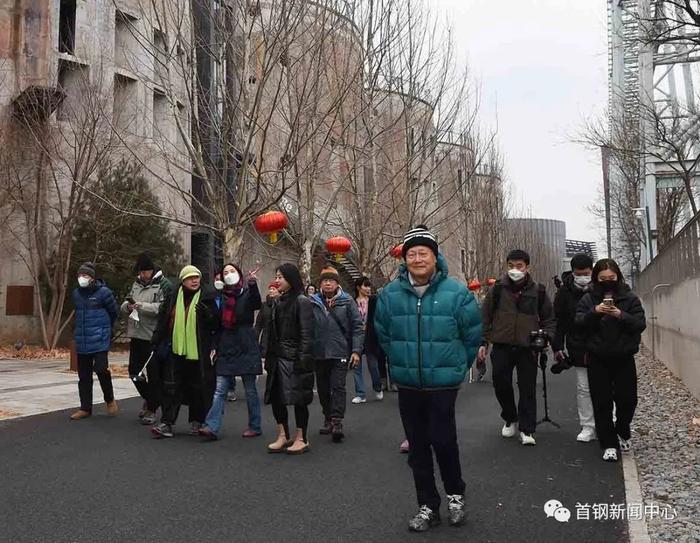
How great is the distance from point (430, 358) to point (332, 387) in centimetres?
336

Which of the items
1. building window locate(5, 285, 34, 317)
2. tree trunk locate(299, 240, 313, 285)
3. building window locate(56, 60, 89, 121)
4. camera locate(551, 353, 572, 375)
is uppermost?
building window locate(56, 60, 89, 121)

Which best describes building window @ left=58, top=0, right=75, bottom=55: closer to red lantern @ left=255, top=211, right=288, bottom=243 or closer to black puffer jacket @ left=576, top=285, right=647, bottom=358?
red lantern @ left=255, top=211, right=288, bottom=243

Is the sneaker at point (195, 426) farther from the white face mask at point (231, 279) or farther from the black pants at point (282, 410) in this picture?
the white face mask at point (231, 279)

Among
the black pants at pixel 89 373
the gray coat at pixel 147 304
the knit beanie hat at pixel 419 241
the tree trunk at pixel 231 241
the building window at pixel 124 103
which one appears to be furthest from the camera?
the building window at pixel 124 103

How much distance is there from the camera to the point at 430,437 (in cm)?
414

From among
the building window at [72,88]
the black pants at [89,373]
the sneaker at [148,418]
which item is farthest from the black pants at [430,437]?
the building window at [72,88]

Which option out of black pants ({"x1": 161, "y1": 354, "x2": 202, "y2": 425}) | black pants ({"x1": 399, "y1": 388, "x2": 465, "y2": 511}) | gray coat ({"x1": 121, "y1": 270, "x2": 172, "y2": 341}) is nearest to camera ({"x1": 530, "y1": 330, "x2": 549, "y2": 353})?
black pants ({"x1": 399, "y1": 388, "x2": 465, "y2": 511})

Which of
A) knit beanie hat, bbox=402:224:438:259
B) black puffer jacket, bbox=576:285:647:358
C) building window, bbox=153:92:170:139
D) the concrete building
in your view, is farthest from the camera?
building window, bbox=153:92:170:139

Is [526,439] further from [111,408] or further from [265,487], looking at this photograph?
[111,408]

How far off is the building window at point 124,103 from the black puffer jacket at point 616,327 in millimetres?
15917

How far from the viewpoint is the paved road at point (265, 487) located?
13.3ft

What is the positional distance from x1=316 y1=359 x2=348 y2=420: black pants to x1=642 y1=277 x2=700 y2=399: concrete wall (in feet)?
18.3

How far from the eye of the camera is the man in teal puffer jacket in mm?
4105

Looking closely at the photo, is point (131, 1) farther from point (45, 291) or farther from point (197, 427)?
point (197, 427)
